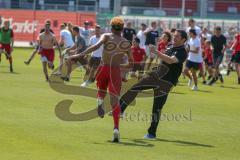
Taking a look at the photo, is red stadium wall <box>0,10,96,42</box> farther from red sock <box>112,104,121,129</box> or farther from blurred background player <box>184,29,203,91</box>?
red sock <box>112,104,121,129</box>

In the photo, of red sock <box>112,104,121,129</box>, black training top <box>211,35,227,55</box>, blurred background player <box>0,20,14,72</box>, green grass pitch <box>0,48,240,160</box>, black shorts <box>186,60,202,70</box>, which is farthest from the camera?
blurred background player <box>0,20,14,72</box>

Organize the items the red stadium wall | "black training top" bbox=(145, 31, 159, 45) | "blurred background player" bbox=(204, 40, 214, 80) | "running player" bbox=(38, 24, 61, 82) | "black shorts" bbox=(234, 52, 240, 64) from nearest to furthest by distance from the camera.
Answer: "running player" bbox=(38, 24, 61, 82) → "black shorts" bbox=(234, 52, 240, 64) → "blurred background player" bbox=(204, 40, 214, 80) → "black training top" bbox=(145, 31, 159, 45) → the red stadium wall

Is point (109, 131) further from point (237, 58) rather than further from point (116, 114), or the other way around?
point (237, 58)

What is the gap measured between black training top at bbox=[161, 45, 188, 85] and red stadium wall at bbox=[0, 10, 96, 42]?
3788cm

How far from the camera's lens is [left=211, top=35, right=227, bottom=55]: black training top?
31906 millimetres

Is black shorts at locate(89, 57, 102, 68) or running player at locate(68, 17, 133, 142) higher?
running player at locate(68, 17, 133, 142)

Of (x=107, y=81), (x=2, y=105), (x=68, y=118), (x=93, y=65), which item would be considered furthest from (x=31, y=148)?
(x=93, y=65)

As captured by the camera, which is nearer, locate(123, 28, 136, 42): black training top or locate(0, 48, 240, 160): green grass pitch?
locate(0, 48, 240, 160): green grass pitch

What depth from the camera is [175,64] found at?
1470 centimetres

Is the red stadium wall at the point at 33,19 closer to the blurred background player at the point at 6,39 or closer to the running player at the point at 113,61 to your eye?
the blurred background player at the point at 6,39

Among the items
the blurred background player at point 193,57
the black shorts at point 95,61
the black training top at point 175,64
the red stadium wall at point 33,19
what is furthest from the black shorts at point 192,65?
the red stadium wall at point 33,19

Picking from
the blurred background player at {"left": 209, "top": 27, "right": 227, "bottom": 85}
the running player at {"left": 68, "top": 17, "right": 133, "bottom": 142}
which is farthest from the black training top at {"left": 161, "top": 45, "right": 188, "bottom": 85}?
the blurred background player at {"left": 209, "top": 27, "right": 227, "bottom": 85}

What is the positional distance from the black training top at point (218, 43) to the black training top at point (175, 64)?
1727 centimetres

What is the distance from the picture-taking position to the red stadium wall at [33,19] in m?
52.7
